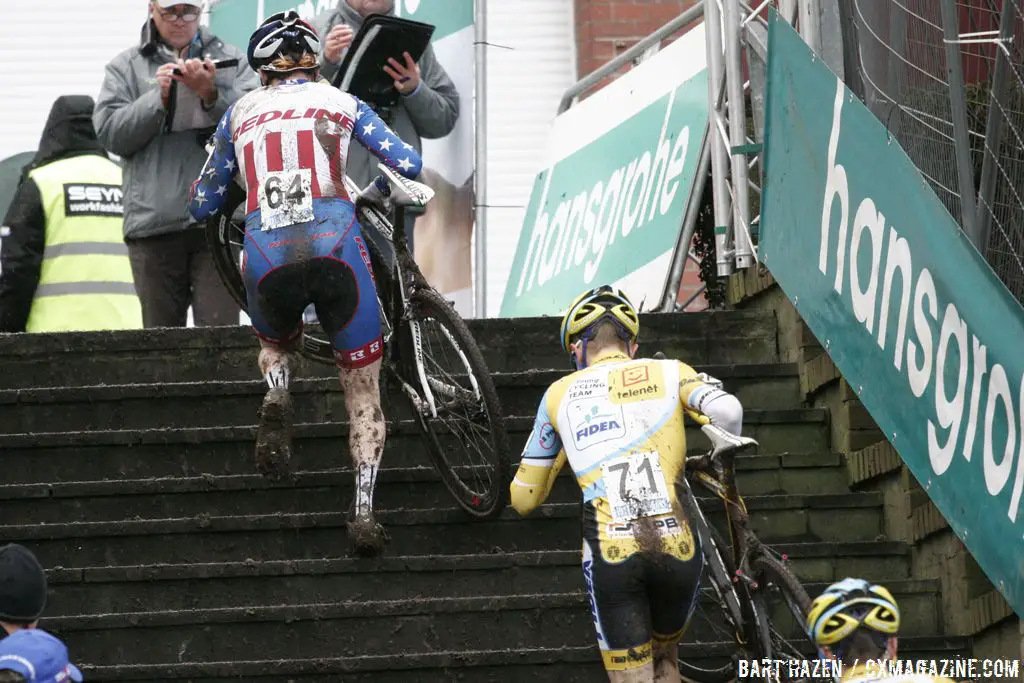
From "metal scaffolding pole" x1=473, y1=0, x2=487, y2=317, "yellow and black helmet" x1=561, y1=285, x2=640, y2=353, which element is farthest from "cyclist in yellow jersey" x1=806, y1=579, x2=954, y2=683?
"metal scaffolding pole" x1=473, y1=0, x2=487, y2=317

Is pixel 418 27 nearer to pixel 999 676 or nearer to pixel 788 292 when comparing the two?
pixel 788 292

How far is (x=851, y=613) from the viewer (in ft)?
18.0

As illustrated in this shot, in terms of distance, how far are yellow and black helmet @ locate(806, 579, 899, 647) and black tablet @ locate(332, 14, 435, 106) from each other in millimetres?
5900

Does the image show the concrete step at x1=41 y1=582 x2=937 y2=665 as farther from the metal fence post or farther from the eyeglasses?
the eyeglasses

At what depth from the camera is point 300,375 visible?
10344 mm

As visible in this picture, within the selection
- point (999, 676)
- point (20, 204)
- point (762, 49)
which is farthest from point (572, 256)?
point (999, 676)

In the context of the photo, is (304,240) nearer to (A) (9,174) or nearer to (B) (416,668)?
(B) (416,668)

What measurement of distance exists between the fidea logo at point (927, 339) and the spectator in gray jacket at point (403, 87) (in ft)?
8.60

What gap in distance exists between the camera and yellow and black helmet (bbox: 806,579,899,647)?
5484mm

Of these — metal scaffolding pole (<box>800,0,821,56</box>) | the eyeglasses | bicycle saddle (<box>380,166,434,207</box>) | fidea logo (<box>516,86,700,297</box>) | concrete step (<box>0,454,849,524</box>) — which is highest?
the eyeglasses

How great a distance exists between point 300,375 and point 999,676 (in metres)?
3.94

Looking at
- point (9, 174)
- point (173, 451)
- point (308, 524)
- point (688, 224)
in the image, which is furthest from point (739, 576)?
point (9, 174)

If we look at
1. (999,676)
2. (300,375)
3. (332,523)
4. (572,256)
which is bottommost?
(999,676)

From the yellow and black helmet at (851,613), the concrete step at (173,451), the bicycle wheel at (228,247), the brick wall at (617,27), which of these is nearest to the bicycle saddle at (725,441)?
the yellow and black helmet at (851,613)
